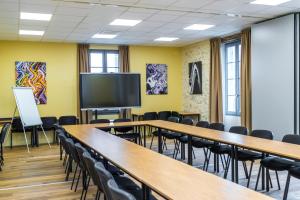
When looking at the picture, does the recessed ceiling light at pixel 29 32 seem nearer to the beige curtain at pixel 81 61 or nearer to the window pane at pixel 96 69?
the beige curtain at pixel 81 61

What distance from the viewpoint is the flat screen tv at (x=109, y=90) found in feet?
29.6

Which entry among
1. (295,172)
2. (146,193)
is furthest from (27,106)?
(295,172)

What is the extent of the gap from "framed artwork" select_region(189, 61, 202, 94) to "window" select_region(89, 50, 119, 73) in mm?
2333

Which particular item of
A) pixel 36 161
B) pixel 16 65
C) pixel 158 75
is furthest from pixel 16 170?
pixel 158 75

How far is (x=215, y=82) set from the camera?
345 inches

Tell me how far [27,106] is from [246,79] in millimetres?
5523

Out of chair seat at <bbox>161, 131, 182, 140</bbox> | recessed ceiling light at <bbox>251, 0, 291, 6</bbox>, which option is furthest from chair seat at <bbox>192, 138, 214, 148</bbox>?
recessed ceiling light at <bbox>251, 0, 291, 6</bbox>

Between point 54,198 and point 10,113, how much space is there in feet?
17.0

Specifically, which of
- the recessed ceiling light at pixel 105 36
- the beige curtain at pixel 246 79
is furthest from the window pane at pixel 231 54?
the recessed ceiling light at pixel 105 36

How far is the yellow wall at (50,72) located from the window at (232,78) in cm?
439

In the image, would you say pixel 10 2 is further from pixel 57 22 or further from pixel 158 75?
pixel 158 75

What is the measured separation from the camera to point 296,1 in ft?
17.7

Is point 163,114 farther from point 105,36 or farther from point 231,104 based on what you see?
point 105,36

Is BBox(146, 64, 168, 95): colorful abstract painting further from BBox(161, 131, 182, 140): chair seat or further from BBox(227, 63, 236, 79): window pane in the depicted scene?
BBox(161, 131, 182, 140): chair seat
